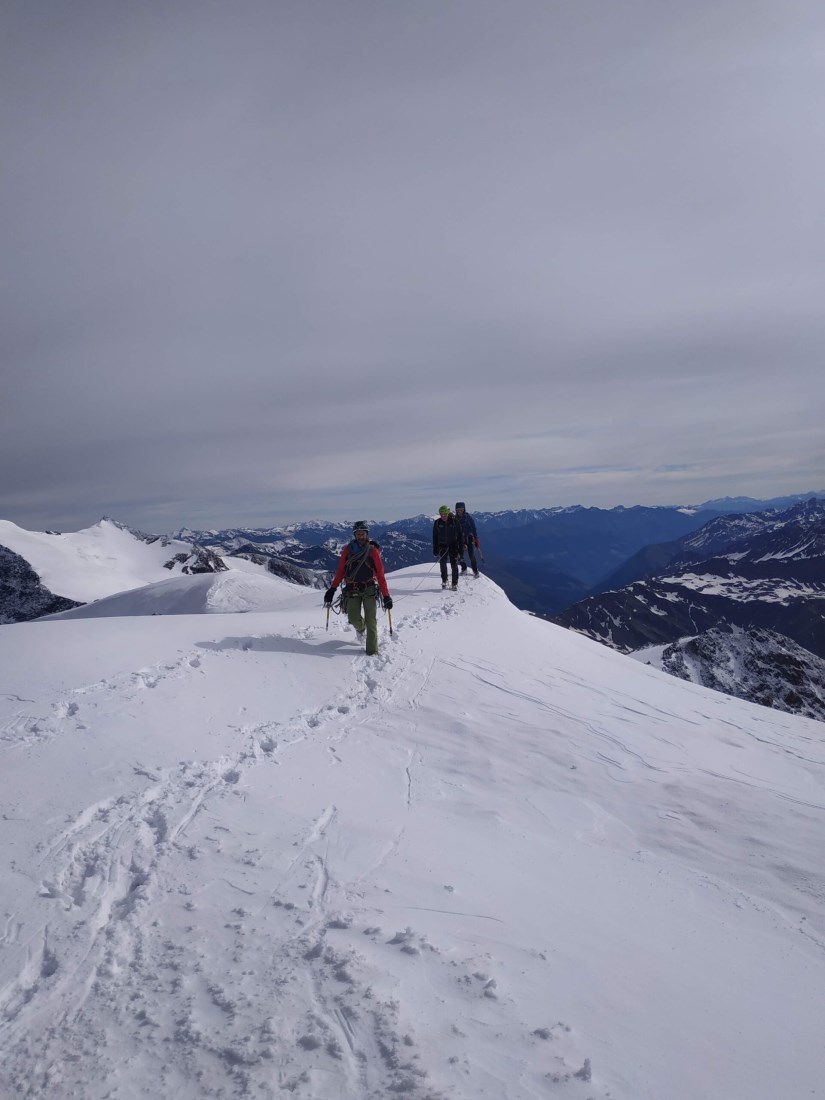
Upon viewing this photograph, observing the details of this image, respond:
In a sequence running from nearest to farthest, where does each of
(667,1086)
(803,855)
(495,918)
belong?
(667,1086), (495,918), (803,855)

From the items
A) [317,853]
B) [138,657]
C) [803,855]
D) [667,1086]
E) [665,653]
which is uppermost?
[138,657]

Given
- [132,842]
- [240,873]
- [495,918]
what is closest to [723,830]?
[495,918]

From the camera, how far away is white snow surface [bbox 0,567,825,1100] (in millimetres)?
3447

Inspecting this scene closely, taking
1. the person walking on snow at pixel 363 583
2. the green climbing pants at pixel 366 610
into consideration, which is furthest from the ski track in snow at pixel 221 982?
the person walking on snow at pixel 363 583

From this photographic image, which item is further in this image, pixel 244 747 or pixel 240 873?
pixel 244 747

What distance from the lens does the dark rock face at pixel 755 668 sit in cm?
9518

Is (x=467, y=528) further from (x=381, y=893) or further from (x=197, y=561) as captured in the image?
(x=197, y=561)

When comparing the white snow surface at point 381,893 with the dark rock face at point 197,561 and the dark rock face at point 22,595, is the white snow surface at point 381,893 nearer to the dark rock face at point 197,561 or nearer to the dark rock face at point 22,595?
the dark rock face at point 22,595

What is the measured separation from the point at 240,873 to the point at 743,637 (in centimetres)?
12329

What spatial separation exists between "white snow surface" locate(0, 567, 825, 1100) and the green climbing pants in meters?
1.60

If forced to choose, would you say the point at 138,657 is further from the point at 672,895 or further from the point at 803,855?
the point at 803,855

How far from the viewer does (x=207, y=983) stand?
3.85m

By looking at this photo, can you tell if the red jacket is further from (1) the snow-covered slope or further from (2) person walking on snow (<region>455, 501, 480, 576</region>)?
(1) the snow-covered slope

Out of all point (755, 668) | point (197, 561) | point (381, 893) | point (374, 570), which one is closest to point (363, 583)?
point (374, 570)
